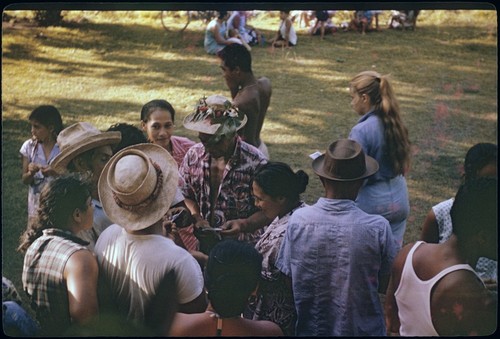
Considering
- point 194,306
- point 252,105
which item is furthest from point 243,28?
point 194,306

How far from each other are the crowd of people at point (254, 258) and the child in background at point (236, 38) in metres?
0.71

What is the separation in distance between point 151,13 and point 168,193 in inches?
54.2

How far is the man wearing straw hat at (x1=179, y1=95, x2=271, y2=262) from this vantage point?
3205 millimetres

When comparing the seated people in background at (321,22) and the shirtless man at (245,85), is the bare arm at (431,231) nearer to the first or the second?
the shirtless man at (245,85)

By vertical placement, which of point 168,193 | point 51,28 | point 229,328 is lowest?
point 229,328

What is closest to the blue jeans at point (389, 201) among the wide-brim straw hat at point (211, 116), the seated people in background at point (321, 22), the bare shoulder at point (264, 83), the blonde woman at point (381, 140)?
the blonde woman at point (381, 140)

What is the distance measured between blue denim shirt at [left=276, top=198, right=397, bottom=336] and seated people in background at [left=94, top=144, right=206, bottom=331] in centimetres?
44

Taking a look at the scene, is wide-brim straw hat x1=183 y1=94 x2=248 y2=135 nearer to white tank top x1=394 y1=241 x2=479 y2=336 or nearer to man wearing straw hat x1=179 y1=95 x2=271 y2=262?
man wearing straw hat x1=179 y1=95 x2=271 y2=262

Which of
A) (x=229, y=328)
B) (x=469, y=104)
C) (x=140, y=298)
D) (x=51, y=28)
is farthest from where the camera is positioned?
(x=469, y=104)

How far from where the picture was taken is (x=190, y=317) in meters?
2.49

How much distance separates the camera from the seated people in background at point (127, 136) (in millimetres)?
3164

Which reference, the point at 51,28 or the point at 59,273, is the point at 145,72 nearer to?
the point at 51,28

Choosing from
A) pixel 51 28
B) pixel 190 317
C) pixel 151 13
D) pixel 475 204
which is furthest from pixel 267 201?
pixel 51 28

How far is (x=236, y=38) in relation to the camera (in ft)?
12.6
